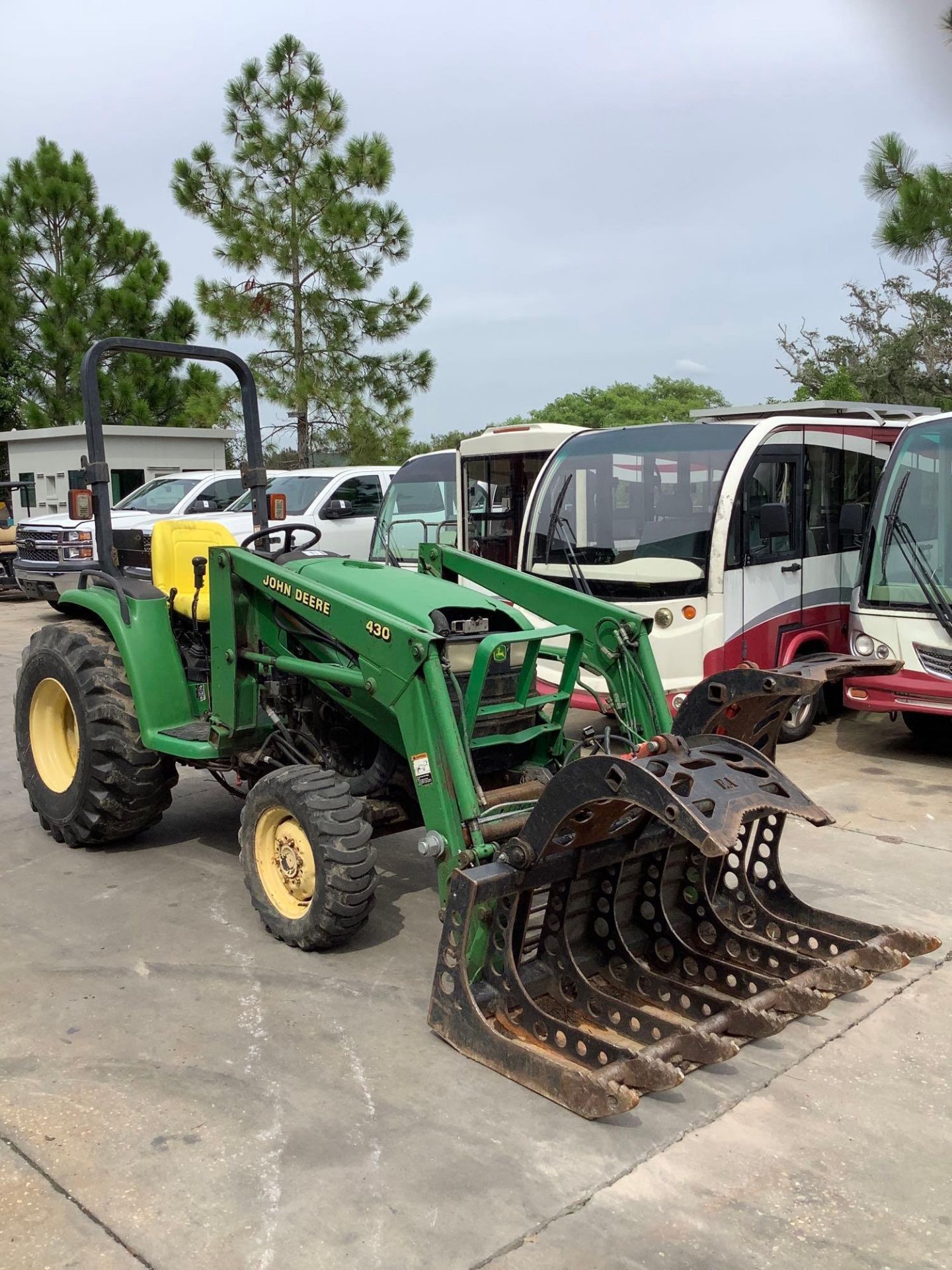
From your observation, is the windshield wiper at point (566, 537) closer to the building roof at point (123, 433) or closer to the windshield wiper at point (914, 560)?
the windshield wiper at point (914, 560)

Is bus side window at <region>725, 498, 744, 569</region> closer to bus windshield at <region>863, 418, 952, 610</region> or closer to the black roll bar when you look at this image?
bus windshield at <region>863, 418, 952, 610</region>

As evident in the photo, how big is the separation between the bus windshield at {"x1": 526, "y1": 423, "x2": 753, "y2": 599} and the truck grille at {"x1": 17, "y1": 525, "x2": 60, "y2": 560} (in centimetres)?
949

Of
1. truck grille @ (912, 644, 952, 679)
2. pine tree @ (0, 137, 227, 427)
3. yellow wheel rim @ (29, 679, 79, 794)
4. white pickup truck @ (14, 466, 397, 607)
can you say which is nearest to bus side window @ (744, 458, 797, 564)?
truck grille @ (912, 644, 952, 679)

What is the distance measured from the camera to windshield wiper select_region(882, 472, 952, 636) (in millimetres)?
7652

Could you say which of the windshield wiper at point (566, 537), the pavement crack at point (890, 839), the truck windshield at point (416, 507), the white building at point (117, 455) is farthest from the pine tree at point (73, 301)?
the pavement crack at point (890, 839)

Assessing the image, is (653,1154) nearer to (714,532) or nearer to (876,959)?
(876,959)

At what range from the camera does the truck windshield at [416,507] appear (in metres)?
12.1

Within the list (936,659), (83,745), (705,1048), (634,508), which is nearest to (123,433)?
(634,508)

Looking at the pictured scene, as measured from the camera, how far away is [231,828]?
20.9 ft

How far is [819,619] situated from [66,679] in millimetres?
5598

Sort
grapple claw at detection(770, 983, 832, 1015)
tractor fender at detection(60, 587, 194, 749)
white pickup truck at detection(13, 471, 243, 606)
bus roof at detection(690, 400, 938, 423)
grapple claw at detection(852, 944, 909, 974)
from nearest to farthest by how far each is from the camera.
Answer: grapple claw at detection(770, 983, 832, 1015), grapple claw at detection(852, 944, 909, 974), tractor fender at detection(60, 587, 194, 749), bus roof at detection(690, 400, 938, 423), white pickup truck at detection(13, 471, 243, 606)

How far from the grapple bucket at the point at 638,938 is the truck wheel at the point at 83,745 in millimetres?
2286

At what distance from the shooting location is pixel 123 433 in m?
20.4

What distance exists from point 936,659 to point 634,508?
226 centimetres
